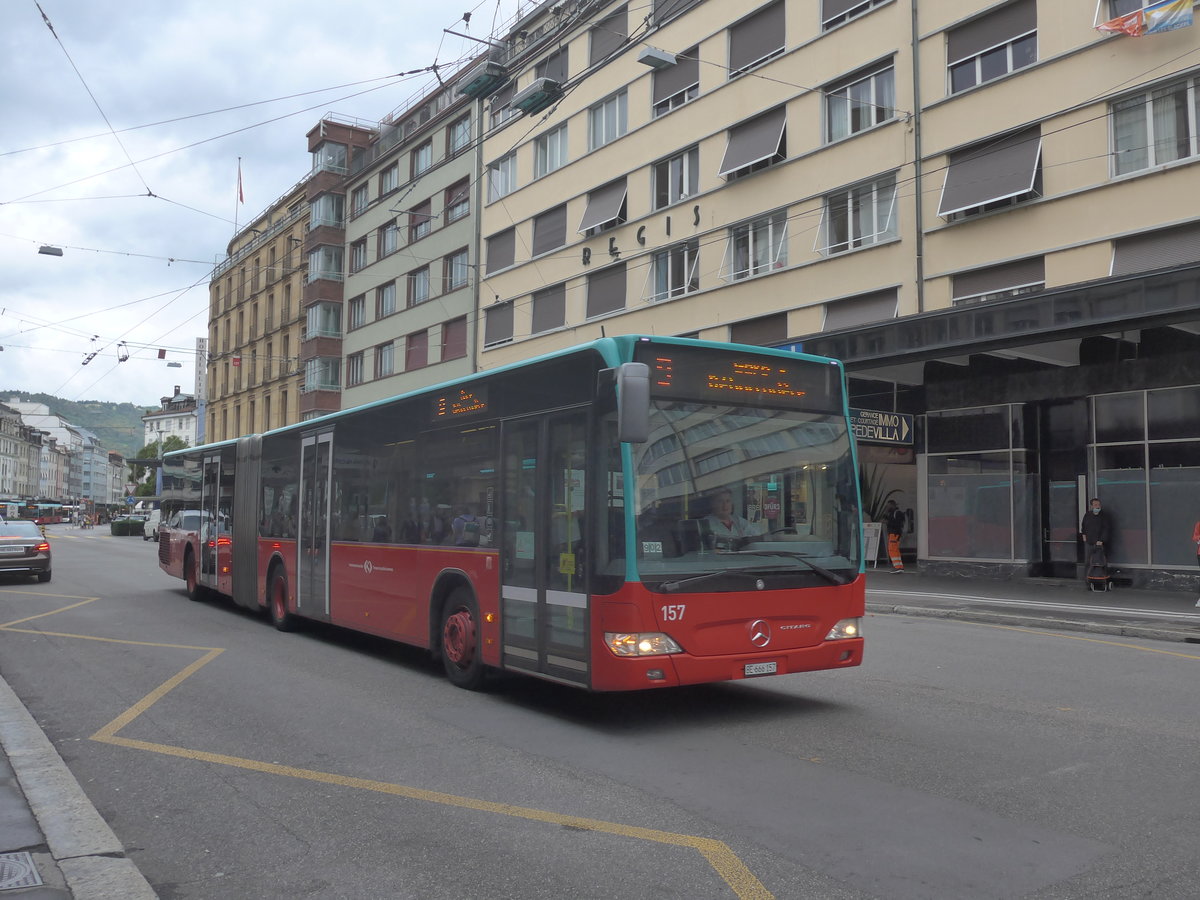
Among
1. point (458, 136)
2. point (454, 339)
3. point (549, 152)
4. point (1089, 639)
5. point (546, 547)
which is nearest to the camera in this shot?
point (546, 547)

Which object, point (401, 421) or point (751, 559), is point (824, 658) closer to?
point (751, 559)

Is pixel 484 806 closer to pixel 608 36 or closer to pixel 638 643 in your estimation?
pixel 638 643

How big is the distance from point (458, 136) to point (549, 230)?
8775mm

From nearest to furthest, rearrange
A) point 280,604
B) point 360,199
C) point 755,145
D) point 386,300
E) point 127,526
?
1. point 280,604
2. point 755,145
3. point 386,300
4. point 360,199
5. point 127,526

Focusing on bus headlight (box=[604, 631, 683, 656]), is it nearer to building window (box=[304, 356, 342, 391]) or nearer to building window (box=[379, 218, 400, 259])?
building window (box=[379, 218, 400, 259])

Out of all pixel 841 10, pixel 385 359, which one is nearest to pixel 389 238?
pixel 385 359

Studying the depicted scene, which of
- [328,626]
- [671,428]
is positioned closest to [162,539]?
[328,626]

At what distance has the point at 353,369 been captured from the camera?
48594mm

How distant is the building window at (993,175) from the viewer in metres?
20.6

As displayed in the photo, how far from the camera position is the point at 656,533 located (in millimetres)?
7211

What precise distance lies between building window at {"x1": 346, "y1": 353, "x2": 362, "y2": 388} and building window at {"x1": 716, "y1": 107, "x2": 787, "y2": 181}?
24658 millimetres

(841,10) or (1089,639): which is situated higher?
(841,10)

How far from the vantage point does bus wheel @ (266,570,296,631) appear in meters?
13.7

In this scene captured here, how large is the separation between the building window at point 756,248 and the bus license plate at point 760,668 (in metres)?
20.0
